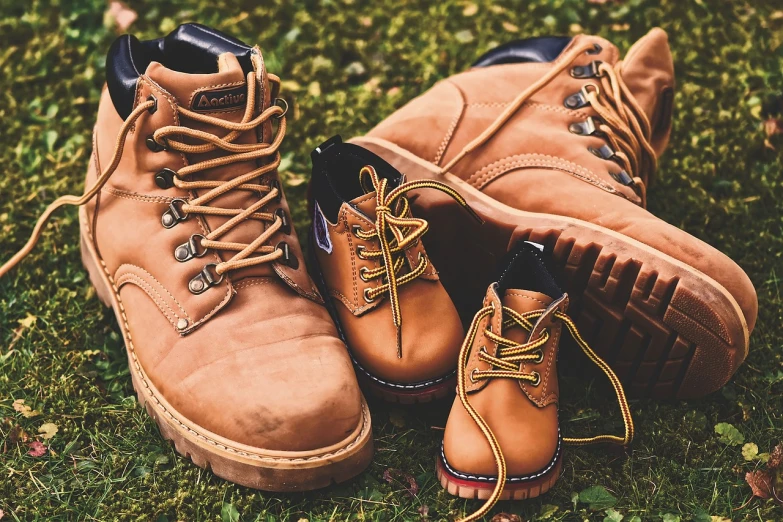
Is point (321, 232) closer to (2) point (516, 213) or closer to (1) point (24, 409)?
(2) point (516, 213)

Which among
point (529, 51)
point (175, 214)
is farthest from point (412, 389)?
point (529, 51)

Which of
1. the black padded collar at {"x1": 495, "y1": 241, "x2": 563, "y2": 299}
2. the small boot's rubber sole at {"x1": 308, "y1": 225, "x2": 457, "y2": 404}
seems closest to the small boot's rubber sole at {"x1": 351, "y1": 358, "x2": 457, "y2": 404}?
the small boot's rubber sole at {"x1": 308, "y1": 225, "x2": 457, "y2": 404}

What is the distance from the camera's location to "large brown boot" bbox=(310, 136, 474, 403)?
239cm

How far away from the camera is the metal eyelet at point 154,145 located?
2363 mm

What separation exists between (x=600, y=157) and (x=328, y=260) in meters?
1.08

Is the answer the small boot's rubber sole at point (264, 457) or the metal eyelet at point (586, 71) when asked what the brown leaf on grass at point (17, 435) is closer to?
the small boot's rubber sole at point (264, 457)

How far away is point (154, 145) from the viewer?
2.37 metres

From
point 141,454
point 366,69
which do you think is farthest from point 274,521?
point 366,69

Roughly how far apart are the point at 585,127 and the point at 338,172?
96cm

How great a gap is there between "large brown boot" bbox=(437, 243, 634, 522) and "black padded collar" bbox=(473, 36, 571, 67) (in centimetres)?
103

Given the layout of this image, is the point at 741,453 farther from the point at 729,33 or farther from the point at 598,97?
the point at 729,33

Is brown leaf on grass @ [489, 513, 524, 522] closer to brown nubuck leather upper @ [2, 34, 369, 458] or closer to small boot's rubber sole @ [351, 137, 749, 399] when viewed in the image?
brown nubuck leather upper @ [2, 34, 369, 458]

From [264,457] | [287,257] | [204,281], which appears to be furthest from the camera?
[287,257]

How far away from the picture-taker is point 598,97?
2936 mm
